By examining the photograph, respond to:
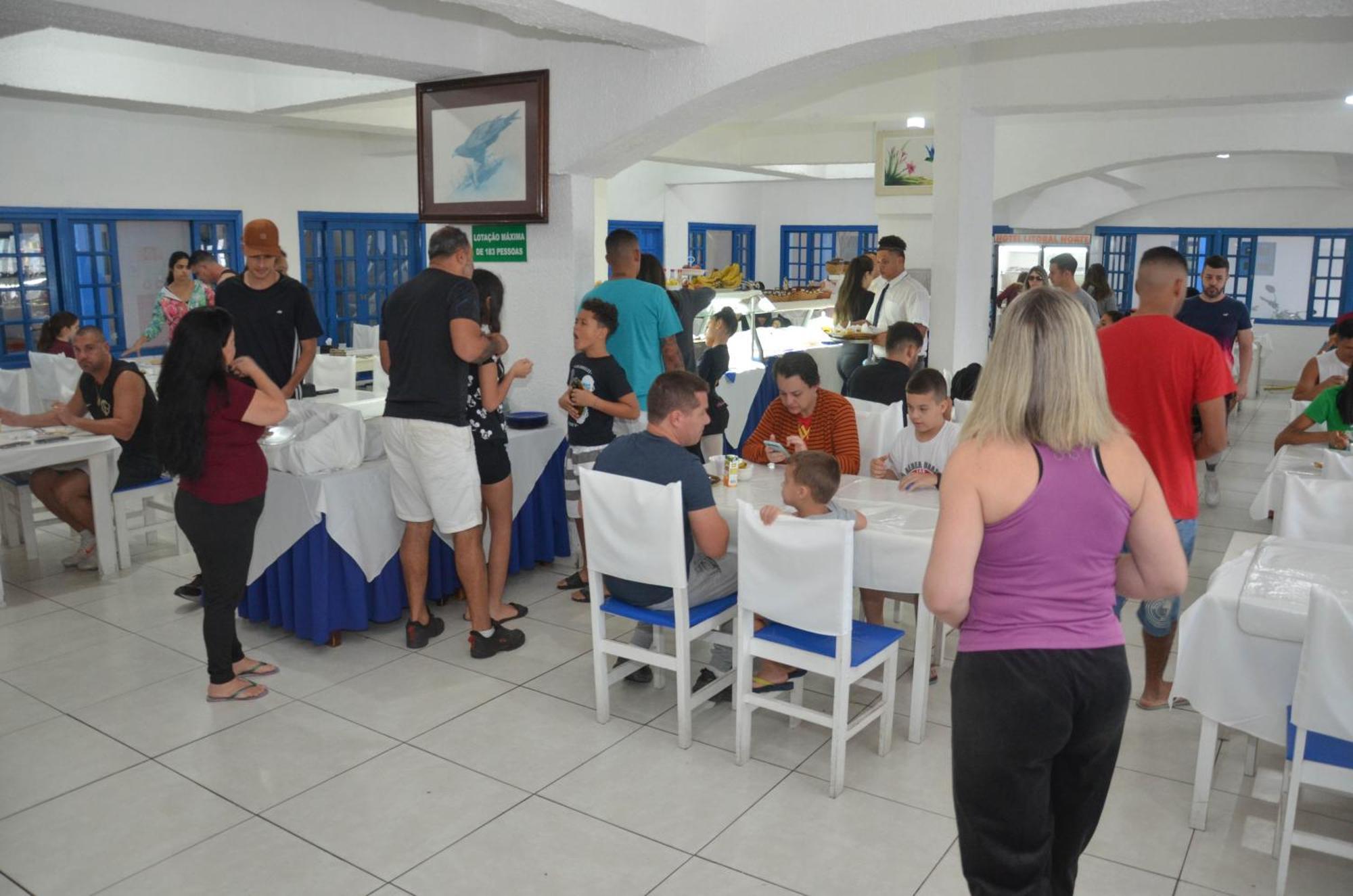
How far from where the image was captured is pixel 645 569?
325 cm

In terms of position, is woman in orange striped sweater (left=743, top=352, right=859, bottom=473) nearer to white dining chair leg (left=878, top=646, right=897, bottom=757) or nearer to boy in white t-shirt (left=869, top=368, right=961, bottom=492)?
boy in white t-shirt (left=869, top=368, right=961, bottom=492)

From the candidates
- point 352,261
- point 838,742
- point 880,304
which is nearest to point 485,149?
point 880,304

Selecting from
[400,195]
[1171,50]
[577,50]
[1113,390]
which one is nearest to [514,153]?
[577,50]

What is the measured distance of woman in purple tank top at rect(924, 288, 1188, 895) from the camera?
1732 mm

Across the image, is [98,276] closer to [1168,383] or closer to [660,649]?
[660,649]

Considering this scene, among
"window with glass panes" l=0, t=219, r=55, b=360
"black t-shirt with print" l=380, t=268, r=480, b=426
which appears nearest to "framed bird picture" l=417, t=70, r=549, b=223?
"black t-shirt with print" l=380, t=268, r=480, b=426

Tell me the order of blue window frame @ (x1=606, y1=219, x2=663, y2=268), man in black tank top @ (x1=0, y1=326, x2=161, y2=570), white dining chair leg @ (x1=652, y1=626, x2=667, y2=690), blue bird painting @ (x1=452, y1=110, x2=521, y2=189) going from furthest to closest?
blue window frame @ (x1=606, y1=219, x2=663, y2=268) < blue bird painting @ (x1=452, y1=110, x2=521, y2=189) < man in black tank top @ (x1=0, y1=326, x2=161, y2=570) < white dining chair leg @ (x1=652, y1=626, x2=667, y2=690)

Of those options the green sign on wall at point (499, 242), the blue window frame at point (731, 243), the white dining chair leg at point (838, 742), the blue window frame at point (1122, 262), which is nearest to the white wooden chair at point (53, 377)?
the green sign on wall at point (499, 242)

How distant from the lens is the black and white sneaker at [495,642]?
161 inches

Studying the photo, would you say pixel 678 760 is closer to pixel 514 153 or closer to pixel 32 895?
pixel 32 895

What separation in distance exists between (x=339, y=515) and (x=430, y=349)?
2.47 ft

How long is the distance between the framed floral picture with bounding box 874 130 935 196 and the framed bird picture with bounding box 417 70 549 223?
4.44 meters

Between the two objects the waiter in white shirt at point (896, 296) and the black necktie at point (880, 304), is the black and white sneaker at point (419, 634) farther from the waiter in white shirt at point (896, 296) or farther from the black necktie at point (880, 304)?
the black necktie at point (880, 304)

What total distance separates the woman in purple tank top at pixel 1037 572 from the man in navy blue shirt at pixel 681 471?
1.43 meters
